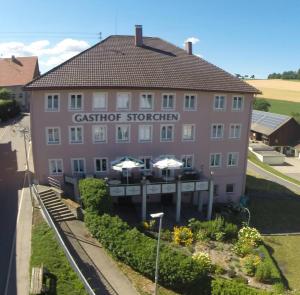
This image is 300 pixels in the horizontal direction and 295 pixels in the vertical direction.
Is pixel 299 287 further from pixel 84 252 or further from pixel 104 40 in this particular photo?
pixel 104 40

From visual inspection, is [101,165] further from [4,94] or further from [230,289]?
[4,94]

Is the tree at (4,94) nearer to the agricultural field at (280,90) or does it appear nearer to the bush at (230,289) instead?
the bush at (230,289)

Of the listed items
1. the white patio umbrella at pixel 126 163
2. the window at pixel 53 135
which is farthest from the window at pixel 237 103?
the window at pixel 53 135

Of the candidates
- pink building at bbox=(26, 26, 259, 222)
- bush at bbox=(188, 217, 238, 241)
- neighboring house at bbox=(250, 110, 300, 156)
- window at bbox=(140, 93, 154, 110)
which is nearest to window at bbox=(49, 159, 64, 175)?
pink building at bbox=(26, 26, 259, 222)

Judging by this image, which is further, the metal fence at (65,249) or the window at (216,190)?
the window at (216,190)

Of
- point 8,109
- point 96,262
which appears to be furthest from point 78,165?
point 8,109

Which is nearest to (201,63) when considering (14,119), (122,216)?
(122,216)
